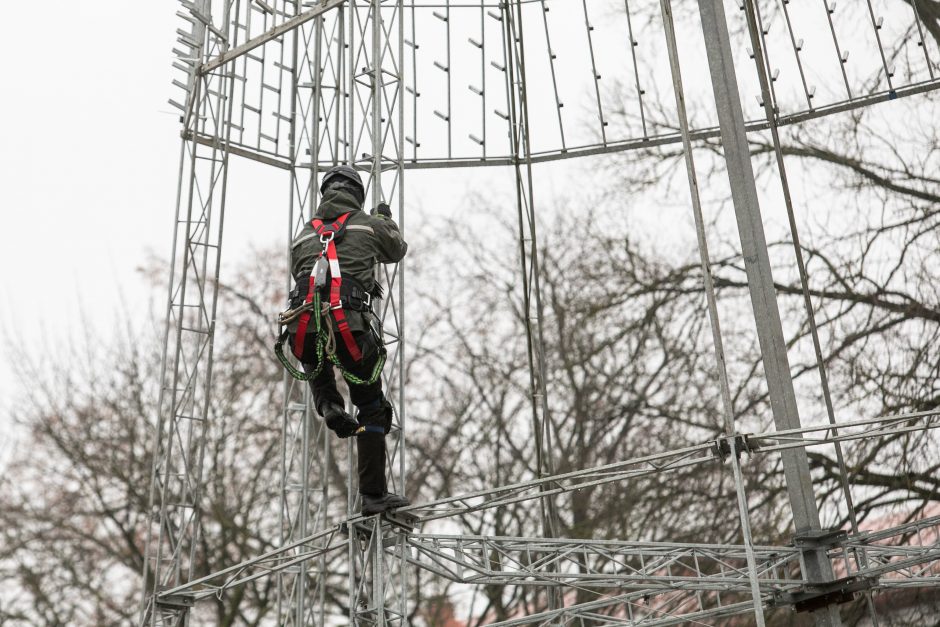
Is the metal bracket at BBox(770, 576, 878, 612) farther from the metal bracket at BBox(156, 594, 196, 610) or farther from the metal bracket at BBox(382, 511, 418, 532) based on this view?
the metal bracket at BBox(156, 594, 196, 610)

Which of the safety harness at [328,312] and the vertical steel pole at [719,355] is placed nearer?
the vertical steel pole at [719,355]

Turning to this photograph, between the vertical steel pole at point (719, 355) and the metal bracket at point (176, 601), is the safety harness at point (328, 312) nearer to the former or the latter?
the vertical steel pole at point (719, 355)

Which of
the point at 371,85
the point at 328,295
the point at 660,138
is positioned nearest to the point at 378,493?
the point at 328,295

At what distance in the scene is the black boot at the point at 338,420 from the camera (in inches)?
317

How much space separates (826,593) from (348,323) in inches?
177

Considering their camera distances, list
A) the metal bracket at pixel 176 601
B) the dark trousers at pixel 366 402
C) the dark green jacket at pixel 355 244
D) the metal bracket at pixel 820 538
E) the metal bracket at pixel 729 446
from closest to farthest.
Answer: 1. the metal bracket at pixel 729 446
2. the dark trousers at pixel 366 402
3. the dark green jacket at pixel 355 244
4. the metal bracket at pixel 820 538
5. the metal bracket at pixel 176 601

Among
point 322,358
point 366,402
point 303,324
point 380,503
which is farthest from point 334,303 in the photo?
Result: point 380,503

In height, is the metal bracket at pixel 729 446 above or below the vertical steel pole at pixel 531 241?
below

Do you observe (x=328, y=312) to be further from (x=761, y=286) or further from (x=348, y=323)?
(x=761, y=286)

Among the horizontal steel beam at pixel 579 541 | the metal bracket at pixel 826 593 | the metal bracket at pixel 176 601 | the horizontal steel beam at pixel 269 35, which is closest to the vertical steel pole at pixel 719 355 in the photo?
the horizontal steel beam at pixel 579 541

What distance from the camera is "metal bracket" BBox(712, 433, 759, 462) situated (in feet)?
24.5

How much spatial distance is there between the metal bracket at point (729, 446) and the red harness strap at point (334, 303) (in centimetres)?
246

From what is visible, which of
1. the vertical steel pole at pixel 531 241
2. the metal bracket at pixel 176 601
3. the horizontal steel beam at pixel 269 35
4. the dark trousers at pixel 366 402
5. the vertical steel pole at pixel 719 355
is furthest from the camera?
the vertical steel pole at pixel 531 241

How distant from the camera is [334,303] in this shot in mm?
7918
